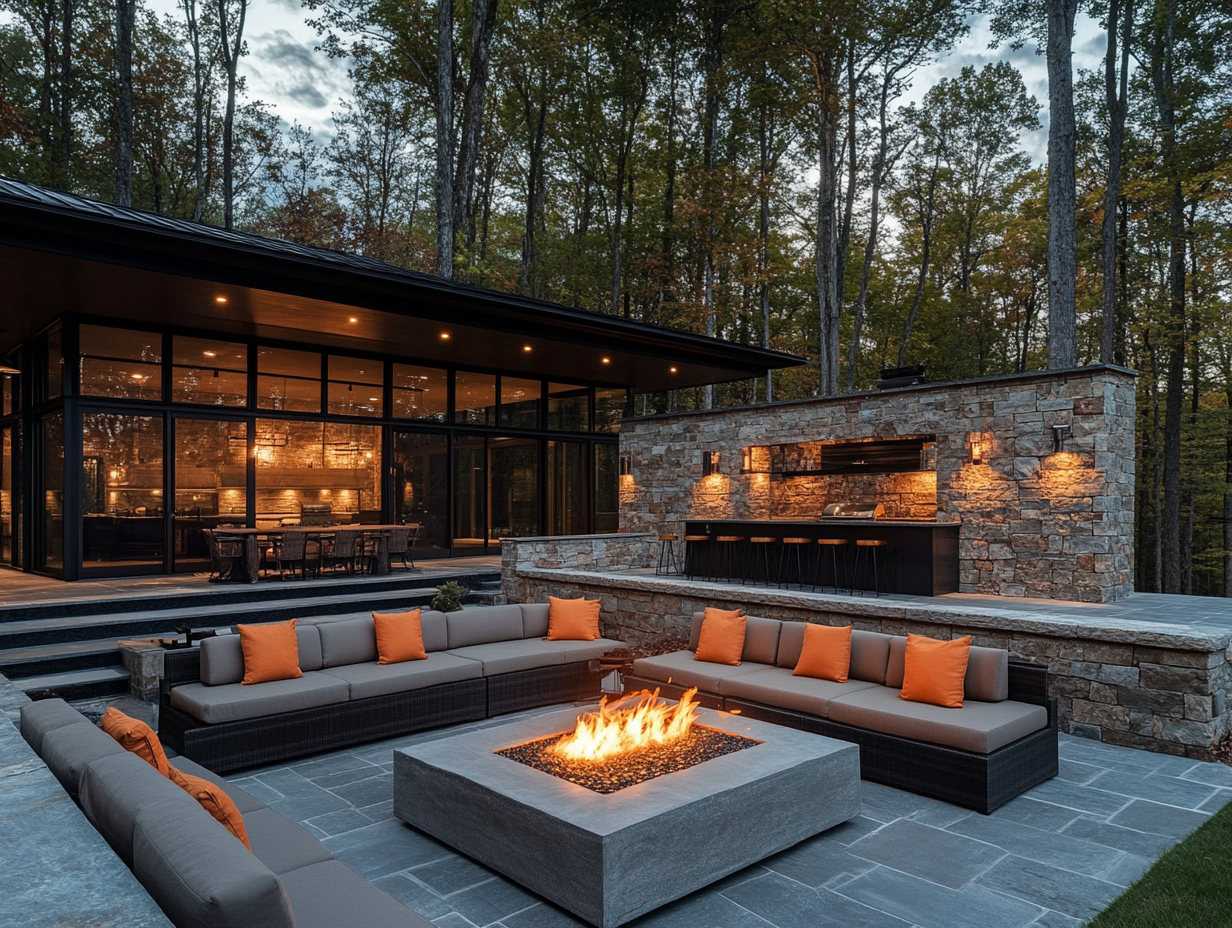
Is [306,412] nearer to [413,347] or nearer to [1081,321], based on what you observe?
[413,347]

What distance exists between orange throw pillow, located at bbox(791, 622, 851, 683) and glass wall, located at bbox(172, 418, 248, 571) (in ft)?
27.7

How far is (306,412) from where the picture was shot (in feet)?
37.3

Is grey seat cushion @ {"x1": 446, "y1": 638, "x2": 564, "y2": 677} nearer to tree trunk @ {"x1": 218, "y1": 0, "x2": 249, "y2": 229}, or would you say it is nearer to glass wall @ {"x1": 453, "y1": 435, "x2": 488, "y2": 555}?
glass wall @ {"x1": 453, "y1": 435, "x2": 488, "y2": 555}

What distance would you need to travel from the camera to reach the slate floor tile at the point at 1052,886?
3.13 meters

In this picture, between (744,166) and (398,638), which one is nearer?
(398,638)

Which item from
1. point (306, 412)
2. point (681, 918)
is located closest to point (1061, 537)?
point (681, 918)

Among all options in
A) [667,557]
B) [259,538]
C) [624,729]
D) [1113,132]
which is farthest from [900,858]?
[1113,132]

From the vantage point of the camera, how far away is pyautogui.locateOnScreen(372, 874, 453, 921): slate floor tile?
315 cm

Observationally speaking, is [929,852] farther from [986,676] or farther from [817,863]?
[986,676]

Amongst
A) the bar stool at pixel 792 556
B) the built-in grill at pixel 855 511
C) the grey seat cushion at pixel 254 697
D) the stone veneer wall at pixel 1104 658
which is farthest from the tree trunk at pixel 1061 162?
the grey seat cushion at pixel 254 697

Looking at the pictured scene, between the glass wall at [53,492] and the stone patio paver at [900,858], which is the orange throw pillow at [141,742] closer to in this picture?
the stone patio paver at [900,858]

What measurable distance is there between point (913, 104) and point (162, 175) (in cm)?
1907

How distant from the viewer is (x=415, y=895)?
10.8 ft

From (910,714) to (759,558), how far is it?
6105mm
